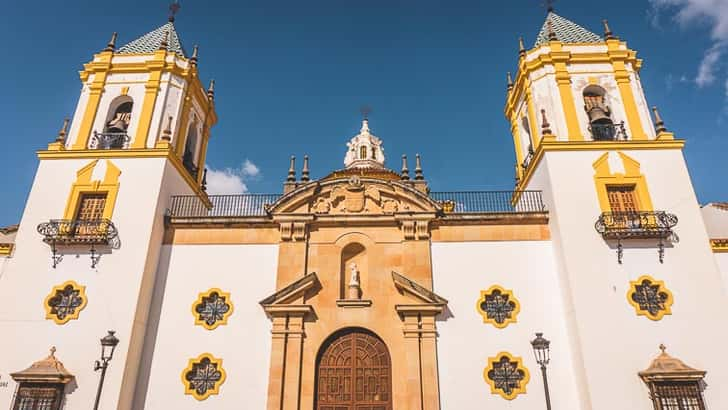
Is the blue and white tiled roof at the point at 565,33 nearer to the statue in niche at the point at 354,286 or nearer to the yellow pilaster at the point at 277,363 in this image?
the statue in niche at the point at 354,286

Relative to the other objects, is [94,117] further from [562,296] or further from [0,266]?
[562,296]

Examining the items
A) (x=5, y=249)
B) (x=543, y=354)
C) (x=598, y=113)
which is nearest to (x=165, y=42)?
(x=5, y=249)

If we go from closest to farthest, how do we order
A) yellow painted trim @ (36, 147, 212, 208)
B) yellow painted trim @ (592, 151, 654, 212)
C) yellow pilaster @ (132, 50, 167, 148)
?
1. yellow painted trim @ (592, 151, 654, 212)
2. yellow painted trim @ (36, 147, 212, 208)
3. yellow pilaster @ (132, 50, 167, 148)

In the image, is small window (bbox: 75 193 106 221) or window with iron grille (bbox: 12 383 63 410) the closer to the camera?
window with iron grille (bbox: 12 383 63 410)

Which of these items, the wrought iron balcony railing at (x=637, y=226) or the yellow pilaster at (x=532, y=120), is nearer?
the wrought iron balcony railing at (x=637, y=226)

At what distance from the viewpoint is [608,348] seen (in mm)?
12102

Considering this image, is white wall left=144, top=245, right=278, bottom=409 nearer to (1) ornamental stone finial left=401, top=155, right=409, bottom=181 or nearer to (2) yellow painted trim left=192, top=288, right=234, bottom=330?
(2) yellow painted trim left=192, top=288, right=234, bottom=330

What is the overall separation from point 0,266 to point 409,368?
1220cm

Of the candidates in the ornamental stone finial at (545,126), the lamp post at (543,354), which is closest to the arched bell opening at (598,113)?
the ornamental stone finial at (545,126)

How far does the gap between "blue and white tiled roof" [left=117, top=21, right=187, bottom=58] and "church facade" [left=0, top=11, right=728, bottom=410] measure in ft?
7.61

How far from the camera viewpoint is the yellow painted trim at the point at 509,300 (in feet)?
43.8

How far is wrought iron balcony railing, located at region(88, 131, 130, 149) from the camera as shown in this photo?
51.1 ft

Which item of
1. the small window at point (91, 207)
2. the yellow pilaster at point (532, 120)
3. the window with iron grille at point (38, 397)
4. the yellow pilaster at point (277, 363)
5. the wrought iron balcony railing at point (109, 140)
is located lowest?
the window with iron grille at point (38, 397)

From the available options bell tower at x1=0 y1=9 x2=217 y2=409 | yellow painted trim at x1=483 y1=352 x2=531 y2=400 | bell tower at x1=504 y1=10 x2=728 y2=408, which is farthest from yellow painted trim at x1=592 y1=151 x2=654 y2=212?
bell tower at x1=0 y1=9 x2=217 y2=409
